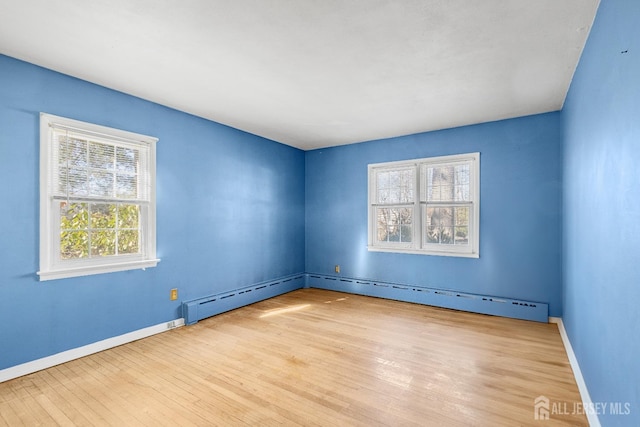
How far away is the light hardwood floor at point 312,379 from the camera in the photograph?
1980mm

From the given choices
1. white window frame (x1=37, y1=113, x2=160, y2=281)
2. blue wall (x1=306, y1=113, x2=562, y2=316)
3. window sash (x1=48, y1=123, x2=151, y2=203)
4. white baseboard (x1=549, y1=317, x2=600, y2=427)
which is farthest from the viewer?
blue wall (x1=306, y1=113, x2=562, y2=316)

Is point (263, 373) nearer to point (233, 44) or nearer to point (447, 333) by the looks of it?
point (447, 333)

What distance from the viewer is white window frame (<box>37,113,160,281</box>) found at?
2619mm

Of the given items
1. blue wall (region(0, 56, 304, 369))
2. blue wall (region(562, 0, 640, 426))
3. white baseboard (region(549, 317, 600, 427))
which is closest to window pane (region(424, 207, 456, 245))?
white baseboard (region(549, 317, 600, 427))

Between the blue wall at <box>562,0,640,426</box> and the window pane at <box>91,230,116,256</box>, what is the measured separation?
4.01 metres

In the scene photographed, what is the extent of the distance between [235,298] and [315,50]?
3462 millimetres

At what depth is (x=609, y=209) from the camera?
158cm

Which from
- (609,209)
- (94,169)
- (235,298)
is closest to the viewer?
(609,209)

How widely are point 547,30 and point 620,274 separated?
1760 millimetres

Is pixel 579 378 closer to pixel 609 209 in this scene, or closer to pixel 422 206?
pixel 609 209

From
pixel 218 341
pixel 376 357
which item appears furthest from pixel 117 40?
pixel 376 357

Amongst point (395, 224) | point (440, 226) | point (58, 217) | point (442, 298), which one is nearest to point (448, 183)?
point (440, 226)

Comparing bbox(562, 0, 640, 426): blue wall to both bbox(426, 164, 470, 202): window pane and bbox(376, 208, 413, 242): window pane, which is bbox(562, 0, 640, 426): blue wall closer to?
bbox(426, 164, 470, 202): window pane

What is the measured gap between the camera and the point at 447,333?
3379 millimetres
